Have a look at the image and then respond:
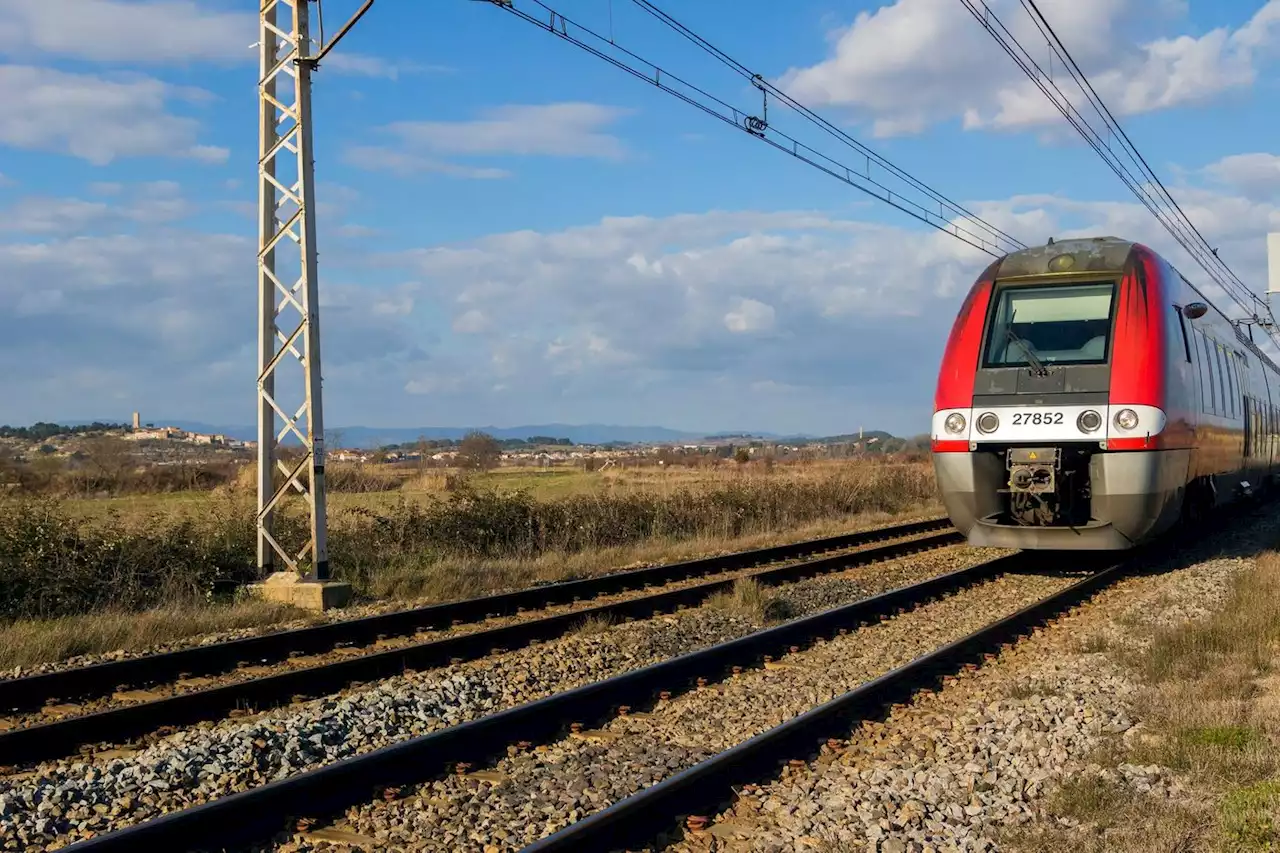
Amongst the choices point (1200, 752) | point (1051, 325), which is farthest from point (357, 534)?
point (1200, 752)

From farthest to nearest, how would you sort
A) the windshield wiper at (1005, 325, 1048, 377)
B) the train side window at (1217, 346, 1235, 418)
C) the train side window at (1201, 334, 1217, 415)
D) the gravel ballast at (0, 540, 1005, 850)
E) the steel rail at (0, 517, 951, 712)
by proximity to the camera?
the train side window at (1217, 346, 1235, 418) → the train side window at (1201, 334, 1217, 415) → the windshield wiper at (1005, 325, 1048, 377) → the steel rail at (0, 517, 951, 712) → the gravel ballast at (0, 540, 1005, 850)

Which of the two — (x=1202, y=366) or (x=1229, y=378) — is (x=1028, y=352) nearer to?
(x=1202, y=366)

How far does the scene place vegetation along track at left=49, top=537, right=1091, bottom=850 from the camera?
5.06 m

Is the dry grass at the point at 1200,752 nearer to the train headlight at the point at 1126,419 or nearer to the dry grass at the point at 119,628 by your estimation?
the train headlight at the point at 1126,419

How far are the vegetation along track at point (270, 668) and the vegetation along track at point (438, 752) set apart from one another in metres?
1.94

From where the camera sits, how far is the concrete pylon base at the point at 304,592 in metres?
12.7

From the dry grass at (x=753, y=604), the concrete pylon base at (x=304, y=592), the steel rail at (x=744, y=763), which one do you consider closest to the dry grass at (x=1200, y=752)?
the steel rail at (x=744, y=763)

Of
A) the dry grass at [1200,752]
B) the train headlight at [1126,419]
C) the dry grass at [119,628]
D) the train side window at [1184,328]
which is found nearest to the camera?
the dry grass at [1200,752]

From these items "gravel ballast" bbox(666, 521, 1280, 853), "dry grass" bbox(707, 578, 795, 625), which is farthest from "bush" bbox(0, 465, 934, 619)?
"gravel ballast" bbox(666, 521, 1280, 853)

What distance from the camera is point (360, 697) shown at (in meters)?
7.95

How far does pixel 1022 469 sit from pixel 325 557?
25.3ft

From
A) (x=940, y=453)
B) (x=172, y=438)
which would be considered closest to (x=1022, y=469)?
(x=940, y=453)

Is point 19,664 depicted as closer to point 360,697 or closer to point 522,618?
point 360,697

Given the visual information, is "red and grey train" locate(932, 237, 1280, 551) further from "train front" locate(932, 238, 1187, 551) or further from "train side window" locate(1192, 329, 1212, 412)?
"train side window" locate(1192, 329, 1212, 412)
